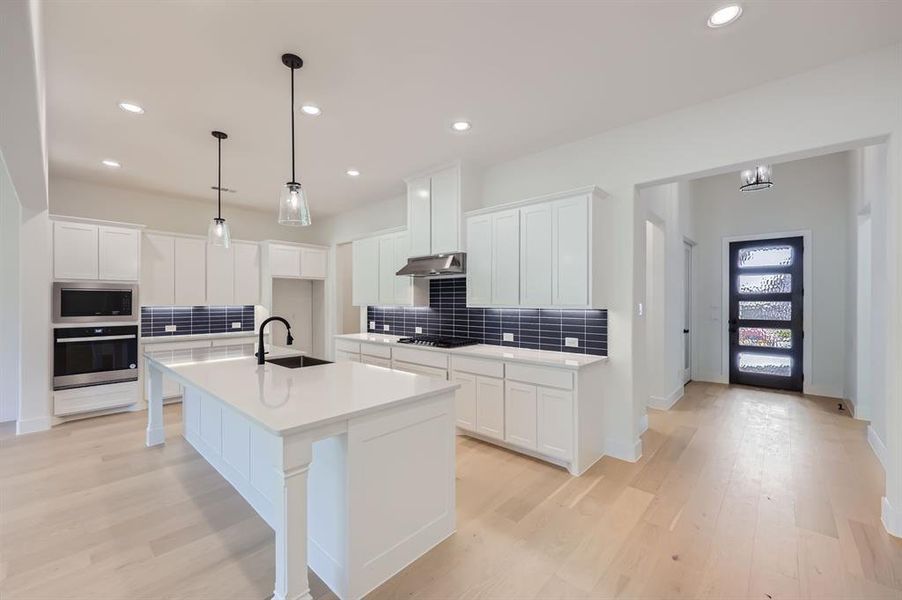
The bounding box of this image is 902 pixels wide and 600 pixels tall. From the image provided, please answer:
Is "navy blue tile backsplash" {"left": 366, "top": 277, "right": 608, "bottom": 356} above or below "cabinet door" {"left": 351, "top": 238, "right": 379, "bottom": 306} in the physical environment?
below

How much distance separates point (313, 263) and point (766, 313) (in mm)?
6921

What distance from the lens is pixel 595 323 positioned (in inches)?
133

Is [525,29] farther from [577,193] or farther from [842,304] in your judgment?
[842,304]

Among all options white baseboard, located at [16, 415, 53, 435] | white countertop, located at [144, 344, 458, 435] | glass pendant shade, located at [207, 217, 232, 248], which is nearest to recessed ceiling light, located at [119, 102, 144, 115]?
glass pendant shade, located at [207, 217, 232, 248]

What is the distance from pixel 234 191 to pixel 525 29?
437 cm

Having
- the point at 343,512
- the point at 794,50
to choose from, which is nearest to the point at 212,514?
the point at 343,512

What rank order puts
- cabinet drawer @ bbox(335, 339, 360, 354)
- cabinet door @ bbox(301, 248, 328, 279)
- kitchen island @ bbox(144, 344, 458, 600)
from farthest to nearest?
cabinet door @ bbox(301, 248, 328, 279)
cabinet drawer @ bbox(335, 339, 360, 354)
kitchen island @ bbox(144, 344, 458, 600)

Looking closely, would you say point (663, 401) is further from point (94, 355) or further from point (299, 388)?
point (94, 355)

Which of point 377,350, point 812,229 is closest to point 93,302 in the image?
point 377,350

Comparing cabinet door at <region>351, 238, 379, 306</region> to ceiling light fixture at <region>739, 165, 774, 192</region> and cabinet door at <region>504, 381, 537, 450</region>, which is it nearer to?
cabinet door at <region>504, 381, 537, 450</region>

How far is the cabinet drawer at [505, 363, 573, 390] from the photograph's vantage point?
9.62ft

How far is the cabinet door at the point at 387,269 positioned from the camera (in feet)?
16.1

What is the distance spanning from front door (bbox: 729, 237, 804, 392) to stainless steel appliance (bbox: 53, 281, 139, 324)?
26.8 feet

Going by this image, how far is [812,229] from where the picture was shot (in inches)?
204
